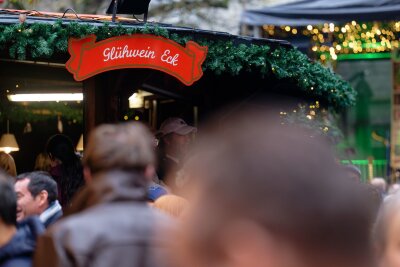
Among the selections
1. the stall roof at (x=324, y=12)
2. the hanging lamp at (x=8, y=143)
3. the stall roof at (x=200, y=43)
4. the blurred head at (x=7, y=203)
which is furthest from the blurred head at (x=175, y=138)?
the blurred head at (x=7, y=203)

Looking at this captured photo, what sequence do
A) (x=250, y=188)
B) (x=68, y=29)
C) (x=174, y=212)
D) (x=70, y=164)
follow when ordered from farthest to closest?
(x=70, y=164), (x=68, y=29), (x=174, y=212), (x=250, y=188)

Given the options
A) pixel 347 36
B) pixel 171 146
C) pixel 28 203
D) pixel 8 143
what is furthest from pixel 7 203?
pixel 347 36

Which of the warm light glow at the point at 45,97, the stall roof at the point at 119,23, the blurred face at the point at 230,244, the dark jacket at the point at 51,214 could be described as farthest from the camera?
the warm light glow at the point at 45,97

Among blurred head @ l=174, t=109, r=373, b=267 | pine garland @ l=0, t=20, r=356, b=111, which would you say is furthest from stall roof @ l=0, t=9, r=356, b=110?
blurred head @ l=174, t=109, r=373, b=267

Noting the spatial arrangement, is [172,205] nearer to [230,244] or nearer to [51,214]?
[51,214]

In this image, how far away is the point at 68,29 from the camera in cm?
664

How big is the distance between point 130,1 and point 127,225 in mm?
4817

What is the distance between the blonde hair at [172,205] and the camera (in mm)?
4754

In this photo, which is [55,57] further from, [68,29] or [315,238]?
[315,238]

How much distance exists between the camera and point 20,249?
393 cm

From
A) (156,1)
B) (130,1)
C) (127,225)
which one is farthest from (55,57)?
(156,1)

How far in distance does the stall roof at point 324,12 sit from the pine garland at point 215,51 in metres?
1.40

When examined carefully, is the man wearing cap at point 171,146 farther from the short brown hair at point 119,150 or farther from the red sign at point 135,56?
the short brown hair at point 119,150

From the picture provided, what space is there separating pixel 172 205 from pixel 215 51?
8.76 ft
